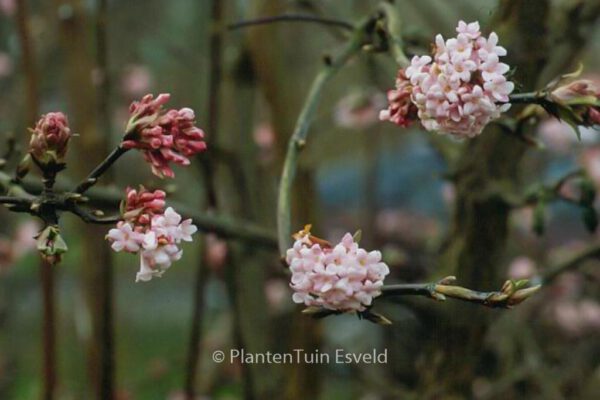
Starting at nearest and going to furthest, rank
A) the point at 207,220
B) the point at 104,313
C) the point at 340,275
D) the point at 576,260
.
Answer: the point at 340,275, the point at 207,220, the point at 576,260, the point at 104,313

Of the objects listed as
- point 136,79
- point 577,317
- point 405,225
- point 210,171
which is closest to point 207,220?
point 210,171

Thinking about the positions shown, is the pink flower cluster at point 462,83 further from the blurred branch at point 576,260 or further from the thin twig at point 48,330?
the thin twig at point 48,330

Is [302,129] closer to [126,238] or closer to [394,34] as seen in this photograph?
[394,34]

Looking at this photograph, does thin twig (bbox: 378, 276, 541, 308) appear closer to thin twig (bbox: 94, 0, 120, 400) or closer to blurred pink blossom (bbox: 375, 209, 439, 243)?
thin twig (bbox: 94, 0, 120, 400)

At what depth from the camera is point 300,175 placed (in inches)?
51.2

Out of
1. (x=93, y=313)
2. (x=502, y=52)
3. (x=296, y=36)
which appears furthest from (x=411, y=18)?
(x=502, y=52)

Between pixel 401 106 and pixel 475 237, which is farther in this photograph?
pixel 475 237

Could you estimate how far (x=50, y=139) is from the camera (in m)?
0.59

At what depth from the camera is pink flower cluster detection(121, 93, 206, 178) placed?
0.57 meters

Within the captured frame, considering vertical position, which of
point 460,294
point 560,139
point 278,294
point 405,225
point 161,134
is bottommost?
point 460,294

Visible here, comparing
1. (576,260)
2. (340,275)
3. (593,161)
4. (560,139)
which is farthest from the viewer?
(593,161)

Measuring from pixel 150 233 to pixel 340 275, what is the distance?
114 mm

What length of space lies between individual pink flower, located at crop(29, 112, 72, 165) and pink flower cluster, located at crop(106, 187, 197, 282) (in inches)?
2.1

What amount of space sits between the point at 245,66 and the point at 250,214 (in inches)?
8.9
